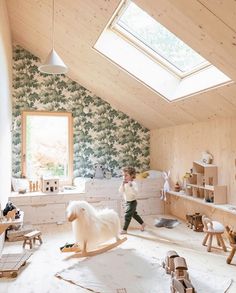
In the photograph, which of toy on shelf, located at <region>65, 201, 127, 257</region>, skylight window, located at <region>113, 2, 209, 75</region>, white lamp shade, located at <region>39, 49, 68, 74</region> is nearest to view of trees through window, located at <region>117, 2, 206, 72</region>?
skylight window, located at <region>113, 2, 209, 75</region>

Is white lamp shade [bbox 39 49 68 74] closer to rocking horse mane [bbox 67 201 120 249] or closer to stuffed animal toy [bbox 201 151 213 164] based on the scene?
rocking horse mane [bbox 67 201 120 249]

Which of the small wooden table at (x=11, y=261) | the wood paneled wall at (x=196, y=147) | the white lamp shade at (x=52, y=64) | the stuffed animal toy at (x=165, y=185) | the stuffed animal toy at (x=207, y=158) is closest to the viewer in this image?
the small wooden table at (x=11, y=261)

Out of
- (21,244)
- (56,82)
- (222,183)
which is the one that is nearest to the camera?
(21,244)

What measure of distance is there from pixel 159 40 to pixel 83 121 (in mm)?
2382

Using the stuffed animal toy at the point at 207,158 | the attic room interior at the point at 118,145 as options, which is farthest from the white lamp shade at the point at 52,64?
the stuffed animal toy at the point at 207,158

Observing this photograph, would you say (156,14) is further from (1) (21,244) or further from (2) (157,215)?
(2) (157,215)

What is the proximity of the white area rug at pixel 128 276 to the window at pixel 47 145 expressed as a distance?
257 cm

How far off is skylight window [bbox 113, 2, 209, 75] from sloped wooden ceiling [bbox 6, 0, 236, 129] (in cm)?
40

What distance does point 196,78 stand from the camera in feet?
11.8

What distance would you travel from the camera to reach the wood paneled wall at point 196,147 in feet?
12.0

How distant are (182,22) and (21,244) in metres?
3.11

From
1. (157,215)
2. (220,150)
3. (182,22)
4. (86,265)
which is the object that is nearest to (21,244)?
(86,265)

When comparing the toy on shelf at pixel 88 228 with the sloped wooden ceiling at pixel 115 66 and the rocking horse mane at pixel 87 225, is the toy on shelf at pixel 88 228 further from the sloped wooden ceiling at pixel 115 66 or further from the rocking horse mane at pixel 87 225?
the sloped wooden ceiling at pixel 115 66

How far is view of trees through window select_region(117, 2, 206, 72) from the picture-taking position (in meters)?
3.42
